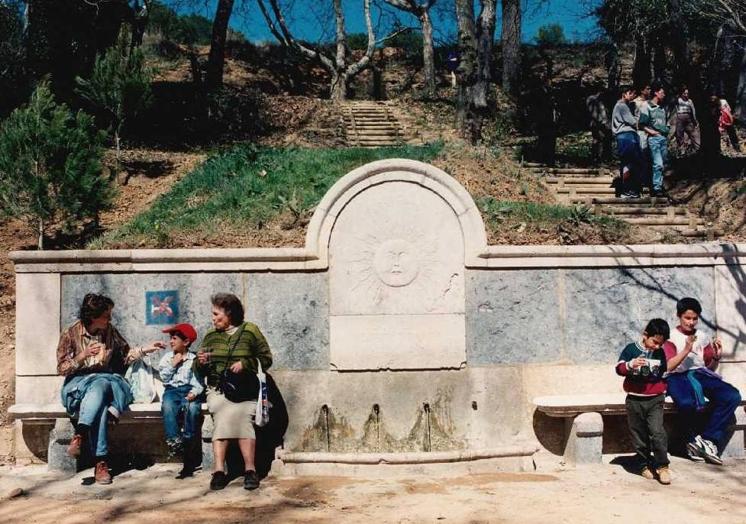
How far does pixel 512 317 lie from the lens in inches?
301

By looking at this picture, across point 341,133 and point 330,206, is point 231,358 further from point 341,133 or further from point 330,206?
point 341,133

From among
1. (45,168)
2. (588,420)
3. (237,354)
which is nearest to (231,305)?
(237,354)

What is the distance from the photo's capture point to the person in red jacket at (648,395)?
6641mm

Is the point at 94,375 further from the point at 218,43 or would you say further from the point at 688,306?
the point at 218,43

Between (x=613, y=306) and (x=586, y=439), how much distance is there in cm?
130

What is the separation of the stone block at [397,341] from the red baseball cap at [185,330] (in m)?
1.22

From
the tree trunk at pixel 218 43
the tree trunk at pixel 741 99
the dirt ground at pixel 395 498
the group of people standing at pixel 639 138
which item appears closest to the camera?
the dirt ground at pixel 395 498

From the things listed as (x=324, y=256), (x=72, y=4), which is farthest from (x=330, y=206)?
(x=72, y=4)

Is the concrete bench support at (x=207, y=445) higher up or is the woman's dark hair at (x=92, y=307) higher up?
the woman's dark hair at (x=92, y=307)

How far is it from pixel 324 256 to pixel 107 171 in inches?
387

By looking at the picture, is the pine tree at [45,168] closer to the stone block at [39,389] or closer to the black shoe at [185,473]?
the stone block at [39,389]

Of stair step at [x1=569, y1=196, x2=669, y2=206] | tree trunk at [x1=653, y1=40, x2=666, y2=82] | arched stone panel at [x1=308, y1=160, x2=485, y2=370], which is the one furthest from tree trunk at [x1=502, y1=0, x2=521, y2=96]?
arched stone panel at [x1=308, y1=160, x2=485, y2=370]

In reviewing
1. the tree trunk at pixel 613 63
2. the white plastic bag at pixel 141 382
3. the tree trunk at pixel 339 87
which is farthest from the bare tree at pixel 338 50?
the white plastic bag at pixel 141 382

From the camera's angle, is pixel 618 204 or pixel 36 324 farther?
pixel 618 204
